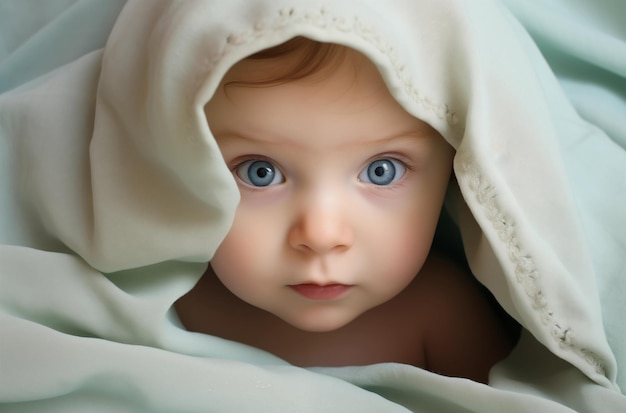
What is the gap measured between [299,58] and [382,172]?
167 mm

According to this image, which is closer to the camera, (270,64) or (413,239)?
(270,64)

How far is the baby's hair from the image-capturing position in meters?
0.86

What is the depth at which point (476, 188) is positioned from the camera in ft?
3.02

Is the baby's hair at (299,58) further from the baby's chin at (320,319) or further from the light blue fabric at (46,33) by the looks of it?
the light blue fabric at (46,33)

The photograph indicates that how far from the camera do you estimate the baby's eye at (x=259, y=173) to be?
0.95m

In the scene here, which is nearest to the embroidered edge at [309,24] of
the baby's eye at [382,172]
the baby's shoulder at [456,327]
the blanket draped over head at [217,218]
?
the blanket draped over head at [217,218]

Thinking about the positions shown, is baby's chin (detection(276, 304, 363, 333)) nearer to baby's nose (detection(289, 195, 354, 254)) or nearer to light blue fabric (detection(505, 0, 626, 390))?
baby's nose (detection(289, 195, 354, 254))

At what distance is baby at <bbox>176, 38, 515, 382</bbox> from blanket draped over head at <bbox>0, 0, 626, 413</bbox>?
2.0 inches

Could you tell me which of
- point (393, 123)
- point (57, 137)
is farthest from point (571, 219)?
point (57, 137)

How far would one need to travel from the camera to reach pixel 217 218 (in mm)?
908

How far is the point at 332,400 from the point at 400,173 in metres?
0.25

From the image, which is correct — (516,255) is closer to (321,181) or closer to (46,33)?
(321,181)

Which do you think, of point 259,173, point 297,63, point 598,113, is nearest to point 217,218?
point 259,173

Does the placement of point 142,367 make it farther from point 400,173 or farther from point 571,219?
point 571,219
